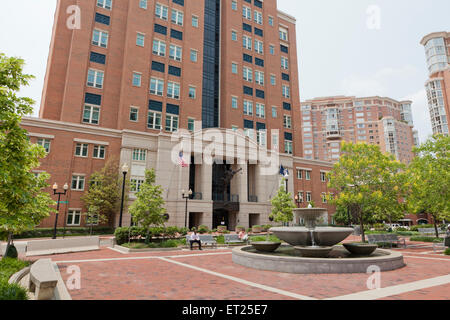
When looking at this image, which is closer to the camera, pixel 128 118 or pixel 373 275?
pixel 373 275

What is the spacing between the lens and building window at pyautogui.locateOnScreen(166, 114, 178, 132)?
38.9 m

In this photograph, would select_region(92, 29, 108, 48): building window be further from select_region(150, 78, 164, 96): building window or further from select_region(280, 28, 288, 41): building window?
select_region(280, 28, 288, 41): building window

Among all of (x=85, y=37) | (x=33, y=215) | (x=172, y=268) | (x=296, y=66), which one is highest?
(x=296, y=66)

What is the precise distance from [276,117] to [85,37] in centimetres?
3266

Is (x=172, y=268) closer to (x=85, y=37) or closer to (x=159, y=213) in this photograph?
(x=159, y=213)

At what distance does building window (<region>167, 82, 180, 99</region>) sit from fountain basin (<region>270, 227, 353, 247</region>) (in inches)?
1246

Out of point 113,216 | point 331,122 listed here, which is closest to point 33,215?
point 113,216

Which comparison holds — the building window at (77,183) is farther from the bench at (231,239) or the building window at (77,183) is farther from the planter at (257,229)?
the planter at (257,229)

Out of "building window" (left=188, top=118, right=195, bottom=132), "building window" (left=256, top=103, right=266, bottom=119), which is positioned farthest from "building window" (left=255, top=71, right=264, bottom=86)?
"building window" (left=188, top=118, right=195, bottom=132)

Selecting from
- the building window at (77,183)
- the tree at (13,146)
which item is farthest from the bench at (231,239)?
the building window at (77,183)

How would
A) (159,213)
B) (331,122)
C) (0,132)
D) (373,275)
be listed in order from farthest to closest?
(331,122)
(159,213)
(373,275)
(0,132)

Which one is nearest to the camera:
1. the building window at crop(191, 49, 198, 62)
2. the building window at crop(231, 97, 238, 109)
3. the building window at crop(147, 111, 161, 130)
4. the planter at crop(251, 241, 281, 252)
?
the planter at crop(251, 241, 281, 252)

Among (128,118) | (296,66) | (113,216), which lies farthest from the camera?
(296,66)
